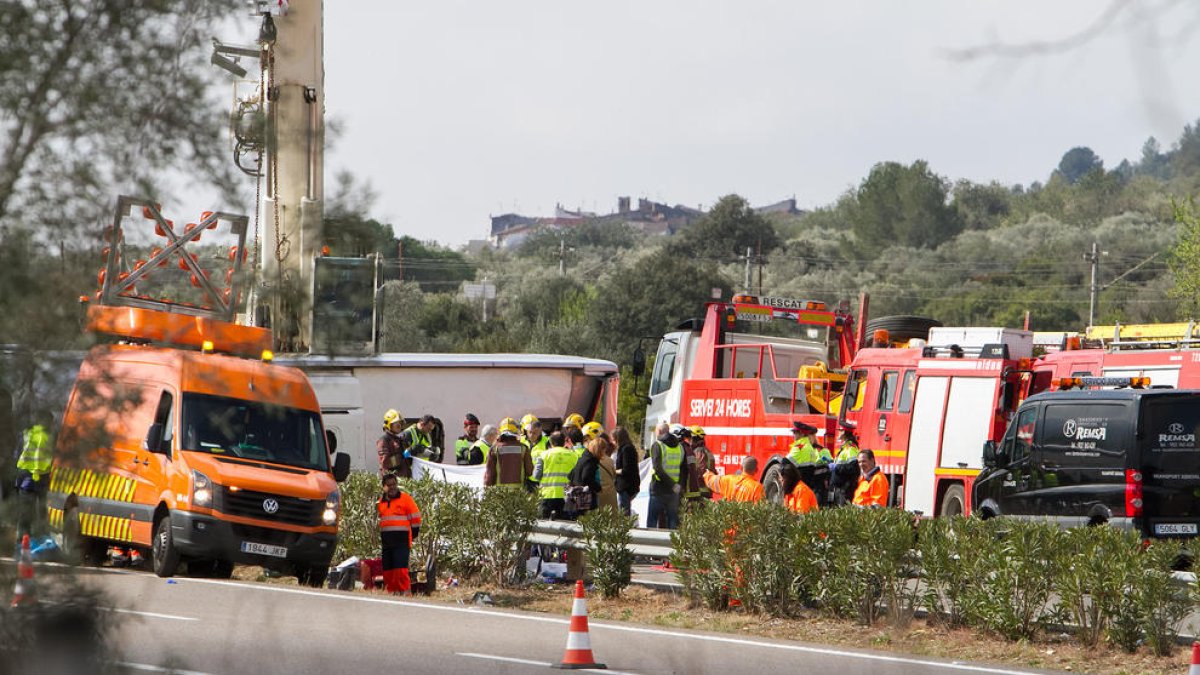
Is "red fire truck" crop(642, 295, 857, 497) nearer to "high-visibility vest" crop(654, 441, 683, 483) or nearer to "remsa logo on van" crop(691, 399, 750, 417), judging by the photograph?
"remsa logo on van" crop(691, 399, 750, 417)

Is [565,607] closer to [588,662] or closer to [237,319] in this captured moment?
[588,662]

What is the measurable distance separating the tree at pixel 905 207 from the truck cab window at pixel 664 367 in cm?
2421

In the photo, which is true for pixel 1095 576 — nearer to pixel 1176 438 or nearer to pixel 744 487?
pixel 1176 438

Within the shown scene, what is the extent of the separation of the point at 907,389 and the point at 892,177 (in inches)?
792

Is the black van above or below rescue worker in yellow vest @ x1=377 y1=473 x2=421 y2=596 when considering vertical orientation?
above

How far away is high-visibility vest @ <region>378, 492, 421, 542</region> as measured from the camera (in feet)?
56.0

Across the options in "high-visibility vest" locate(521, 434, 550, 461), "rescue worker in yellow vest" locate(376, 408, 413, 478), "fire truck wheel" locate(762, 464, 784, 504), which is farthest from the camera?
"fire truck wheel" locate(762, 464, 784, 504)

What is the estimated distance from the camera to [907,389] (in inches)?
971

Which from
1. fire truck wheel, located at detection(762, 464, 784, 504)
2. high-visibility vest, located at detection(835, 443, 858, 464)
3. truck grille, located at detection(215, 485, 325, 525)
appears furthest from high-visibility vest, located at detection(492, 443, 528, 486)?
fire truck wheel, located at detection(762, 464, 784, 504)

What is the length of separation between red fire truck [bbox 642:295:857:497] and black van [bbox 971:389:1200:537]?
20.3ft

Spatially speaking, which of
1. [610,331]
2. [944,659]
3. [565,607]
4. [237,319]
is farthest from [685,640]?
[610,331]

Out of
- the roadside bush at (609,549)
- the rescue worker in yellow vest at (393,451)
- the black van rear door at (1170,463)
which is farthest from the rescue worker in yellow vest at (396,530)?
the black van rear door at (1170,463)

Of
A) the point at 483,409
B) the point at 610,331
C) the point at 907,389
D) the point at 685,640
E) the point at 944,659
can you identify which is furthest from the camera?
the point at 610,331

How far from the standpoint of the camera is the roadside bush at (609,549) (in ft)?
58.6
